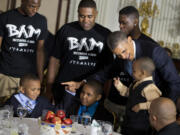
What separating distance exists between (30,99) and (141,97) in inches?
44.1

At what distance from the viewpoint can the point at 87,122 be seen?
260 cm

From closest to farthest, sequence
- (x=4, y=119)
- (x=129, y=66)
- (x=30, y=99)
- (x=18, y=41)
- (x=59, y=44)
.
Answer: (x=4, y=119), (x=129, y=66), (x=30, y=99), (x=59, y=44), (x=18, y=41)

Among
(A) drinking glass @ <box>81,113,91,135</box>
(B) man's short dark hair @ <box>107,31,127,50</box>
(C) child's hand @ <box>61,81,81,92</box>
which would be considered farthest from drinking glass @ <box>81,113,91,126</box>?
(C) child's hand @ <box>61,81,81,92</box>

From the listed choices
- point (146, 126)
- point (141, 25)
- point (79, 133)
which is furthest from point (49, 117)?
point (141, 25)

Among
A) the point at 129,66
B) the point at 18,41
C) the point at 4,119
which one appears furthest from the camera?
the point at 18,41

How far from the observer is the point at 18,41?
144 inches

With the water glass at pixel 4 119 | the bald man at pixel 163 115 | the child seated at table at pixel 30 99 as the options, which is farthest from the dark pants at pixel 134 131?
the water glass at pixel 4 119

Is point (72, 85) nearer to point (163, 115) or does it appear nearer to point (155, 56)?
point (155, 56)

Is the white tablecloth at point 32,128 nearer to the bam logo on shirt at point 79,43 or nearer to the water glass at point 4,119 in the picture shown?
the water glass at point 4,119

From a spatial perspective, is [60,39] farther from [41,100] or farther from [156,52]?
[156,52]

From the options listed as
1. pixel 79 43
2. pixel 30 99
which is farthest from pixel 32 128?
pixel 79 43

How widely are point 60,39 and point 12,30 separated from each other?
59cm

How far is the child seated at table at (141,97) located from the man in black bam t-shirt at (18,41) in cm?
139

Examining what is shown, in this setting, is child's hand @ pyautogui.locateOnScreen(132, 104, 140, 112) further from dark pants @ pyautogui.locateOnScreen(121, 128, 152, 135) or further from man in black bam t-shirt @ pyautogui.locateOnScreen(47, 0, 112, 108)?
man in black bam t-shirt @ pyautogui.locateOnScreen(47, 0, 112, 108)
